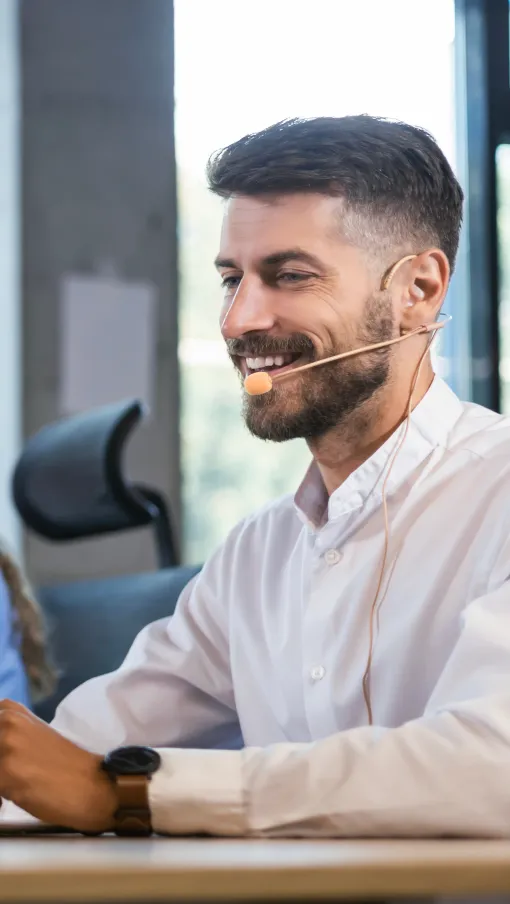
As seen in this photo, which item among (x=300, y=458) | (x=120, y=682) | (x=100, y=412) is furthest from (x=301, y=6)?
(x=120, y=682)

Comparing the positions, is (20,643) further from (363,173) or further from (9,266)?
(9,266)

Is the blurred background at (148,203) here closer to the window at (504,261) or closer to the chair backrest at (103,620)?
the window at (504,261)

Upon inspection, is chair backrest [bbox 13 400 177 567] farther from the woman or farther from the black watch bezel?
the black watch bezel

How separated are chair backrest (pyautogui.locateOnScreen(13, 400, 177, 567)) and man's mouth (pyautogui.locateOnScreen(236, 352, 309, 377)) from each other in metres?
0.53

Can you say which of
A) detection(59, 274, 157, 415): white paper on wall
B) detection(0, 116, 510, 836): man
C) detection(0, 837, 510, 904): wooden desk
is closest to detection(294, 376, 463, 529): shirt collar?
detection(0, 116, 510, 836): man

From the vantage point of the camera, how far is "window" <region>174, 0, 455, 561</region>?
130 inches

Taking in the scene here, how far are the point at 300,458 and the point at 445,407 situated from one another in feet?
6.94

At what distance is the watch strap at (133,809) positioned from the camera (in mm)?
884

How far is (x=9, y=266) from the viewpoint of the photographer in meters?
3.00

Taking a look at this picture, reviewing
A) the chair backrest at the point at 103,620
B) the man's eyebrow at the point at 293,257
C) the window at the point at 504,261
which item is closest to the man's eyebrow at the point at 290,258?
the man's eyebrow at the point at 293,257

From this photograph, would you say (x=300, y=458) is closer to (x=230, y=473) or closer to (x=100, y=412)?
(x=230, y=473)

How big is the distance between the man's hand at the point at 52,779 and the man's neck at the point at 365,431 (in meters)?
0.53

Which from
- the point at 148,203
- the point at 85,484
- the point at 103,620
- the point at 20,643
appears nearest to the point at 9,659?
the point at 20,643

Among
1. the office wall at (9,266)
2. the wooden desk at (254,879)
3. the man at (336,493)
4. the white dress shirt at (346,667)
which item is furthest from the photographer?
the office wall at (9,266)
